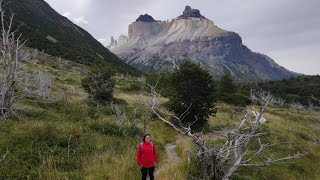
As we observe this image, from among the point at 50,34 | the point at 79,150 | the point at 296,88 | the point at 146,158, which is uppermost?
the point at 50,34

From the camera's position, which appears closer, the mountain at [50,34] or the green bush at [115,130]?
the green bush at [115,130]

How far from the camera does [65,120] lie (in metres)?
17.3

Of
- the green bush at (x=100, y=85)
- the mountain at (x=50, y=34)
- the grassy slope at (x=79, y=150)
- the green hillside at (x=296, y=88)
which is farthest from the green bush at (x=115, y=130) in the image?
the green hillside at (x=296, y=88)

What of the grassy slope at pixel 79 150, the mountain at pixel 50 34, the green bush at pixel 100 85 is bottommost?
the grassy slope at pixel 79 150

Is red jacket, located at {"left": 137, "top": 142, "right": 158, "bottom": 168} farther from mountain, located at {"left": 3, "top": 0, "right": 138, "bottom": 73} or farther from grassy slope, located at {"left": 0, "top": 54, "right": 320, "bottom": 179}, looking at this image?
mountain, located at {"left": 3, "top": 0, "right": 138, "bottom": 73}

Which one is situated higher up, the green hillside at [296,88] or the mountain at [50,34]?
the mountain at [50,34]

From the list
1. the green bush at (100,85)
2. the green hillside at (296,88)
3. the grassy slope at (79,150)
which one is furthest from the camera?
the green hillside at (296,88)

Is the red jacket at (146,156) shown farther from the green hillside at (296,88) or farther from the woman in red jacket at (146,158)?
the green hillside at (296,88)

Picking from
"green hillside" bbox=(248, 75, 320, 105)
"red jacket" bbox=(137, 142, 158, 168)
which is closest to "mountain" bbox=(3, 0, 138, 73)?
"green hillside" bbox=(248, 75, 320, 105)

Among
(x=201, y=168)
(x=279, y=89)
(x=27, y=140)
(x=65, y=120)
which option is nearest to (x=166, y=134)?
(x=65, y=120)

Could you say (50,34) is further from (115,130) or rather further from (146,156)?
(146,156)

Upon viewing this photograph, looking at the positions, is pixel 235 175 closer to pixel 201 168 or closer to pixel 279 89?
pixel 201 168

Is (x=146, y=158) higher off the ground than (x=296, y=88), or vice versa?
(x=296, y=88)

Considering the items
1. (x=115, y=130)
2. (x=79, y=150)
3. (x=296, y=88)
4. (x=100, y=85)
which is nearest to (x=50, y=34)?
(x=296, y=88)
